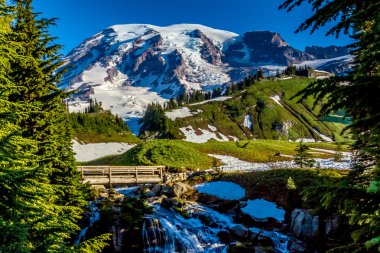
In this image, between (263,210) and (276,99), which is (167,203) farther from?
(276,99)

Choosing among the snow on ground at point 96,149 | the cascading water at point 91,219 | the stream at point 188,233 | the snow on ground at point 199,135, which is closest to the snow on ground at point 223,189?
the stream at point 188,233

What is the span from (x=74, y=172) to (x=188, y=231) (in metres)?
9.36

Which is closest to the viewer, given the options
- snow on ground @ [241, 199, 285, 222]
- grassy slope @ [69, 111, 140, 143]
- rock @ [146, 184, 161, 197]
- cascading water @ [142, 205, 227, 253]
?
cascading water @ [142, 205, 227, 253]

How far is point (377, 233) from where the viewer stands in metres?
5.38

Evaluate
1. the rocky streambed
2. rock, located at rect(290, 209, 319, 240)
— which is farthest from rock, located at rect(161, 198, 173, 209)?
rock, located at rect(290, 209, 319, 240)

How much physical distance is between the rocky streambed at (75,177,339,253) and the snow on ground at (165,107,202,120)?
114m

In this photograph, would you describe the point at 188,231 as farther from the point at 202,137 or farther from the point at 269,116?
Answer: the point at 269,116

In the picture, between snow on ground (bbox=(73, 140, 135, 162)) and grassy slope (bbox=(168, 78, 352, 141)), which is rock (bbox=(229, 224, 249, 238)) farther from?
grassy slope (bbox=(168, 78, 352, 141))

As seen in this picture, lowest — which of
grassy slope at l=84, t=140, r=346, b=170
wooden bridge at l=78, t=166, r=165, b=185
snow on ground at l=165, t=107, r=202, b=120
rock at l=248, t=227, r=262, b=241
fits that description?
rock at l=248, t=227, r=262, b=241

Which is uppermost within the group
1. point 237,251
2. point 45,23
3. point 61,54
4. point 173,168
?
point 45,23

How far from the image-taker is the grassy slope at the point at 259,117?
14726 cm

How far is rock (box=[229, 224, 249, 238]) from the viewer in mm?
21061

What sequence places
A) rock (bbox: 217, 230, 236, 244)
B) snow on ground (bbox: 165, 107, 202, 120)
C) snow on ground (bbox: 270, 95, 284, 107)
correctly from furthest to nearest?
1. snow on ground (bbox: 270, 95, 284, 107)
2. snow on ground (bbox: 165, 107, 202, 120)
3. rock (bbox: 217, 230, 236, 244)

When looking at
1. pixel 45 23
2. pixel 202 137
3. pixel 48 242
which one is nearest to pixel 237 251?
pixel 48 242
